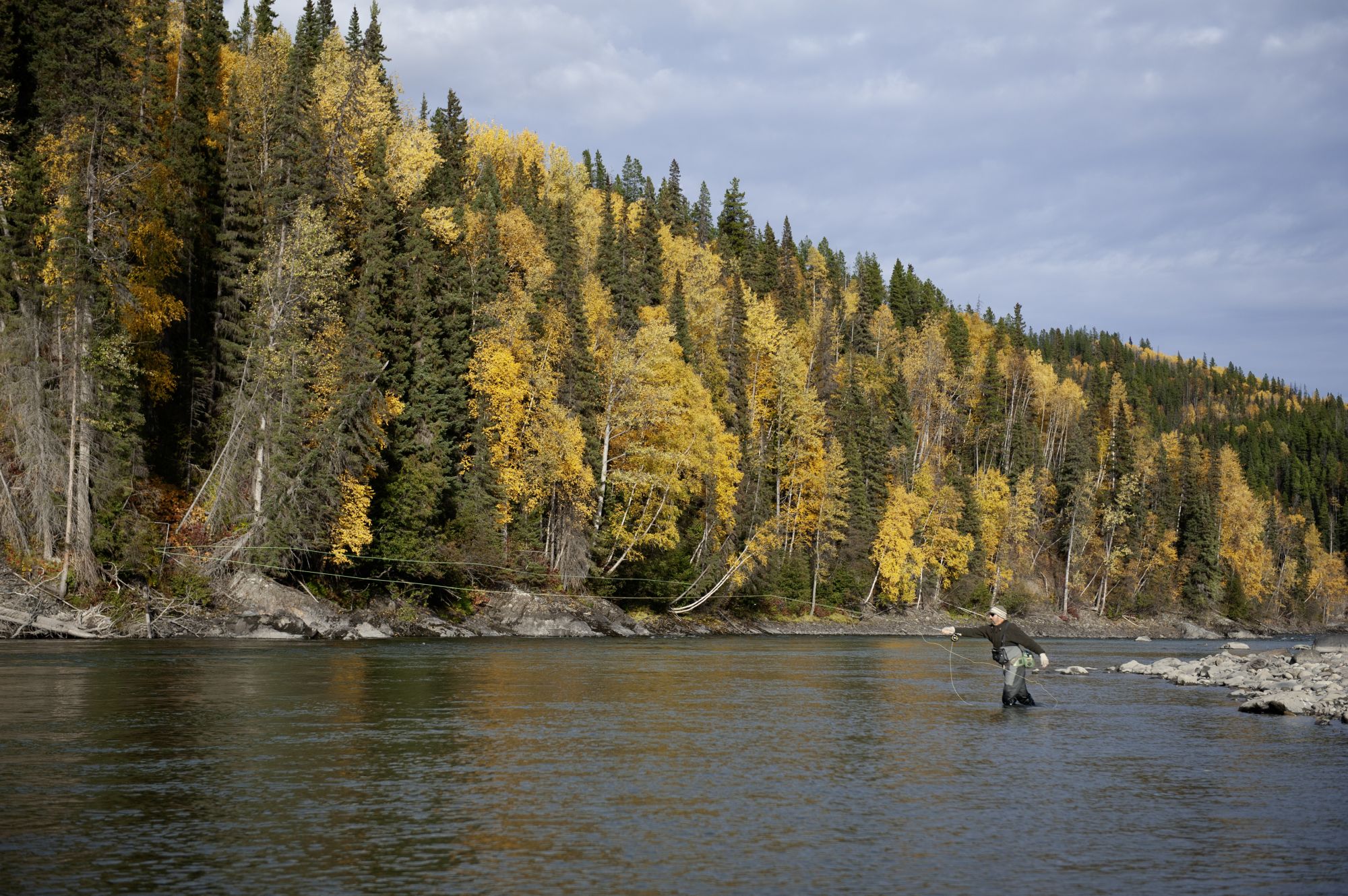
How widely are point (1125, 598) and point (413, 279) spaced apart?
272 ft

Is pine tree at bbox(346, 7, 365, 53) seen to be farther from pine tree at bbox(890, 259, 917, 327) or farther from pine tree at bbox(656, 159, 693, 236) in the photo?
pine tree at bbox(890, 259, 917, 327)

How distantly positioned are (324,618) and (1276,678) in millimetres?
33517

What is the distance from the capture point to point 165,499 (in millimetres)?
43906

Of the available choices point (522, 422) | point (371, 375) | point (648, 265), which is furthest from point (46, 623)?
point (648, 265)

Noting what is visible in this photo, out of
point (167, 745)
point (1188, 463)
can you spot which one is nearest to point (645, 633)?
point (167, 745)

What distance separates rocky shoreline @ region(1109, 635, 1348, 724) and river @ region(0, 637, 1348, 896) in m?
1.13

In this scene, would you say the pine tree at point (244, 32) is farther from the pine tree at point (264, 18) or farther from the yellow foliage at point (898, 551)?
the yellow foliage at point (898, 551)

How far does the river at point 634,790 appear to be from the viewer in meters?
9.30

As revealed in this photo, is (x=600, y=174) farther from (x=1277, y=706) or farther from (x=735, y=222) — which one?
(x=1277, y=706)

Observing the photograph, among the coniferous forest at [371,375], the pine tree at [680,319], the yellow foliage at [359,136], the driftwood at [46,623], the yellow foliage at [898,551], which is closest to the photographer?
the driftwood at [46,623]

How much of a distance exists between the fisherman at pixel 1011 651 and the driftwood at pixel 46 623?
28381 millimetres

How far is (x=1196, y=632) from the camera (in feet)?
346

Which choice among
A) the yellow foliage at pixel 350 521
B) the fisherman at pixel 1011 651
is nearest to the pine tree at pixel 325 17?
the yellow foliage at pixel 350 521

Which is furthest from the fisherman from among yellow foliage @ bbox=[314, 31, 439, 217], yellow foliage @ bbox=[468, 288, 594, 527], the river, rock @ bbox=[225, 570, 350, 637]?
yellow foliage @ bbox=[314, 31, 439, 217]
